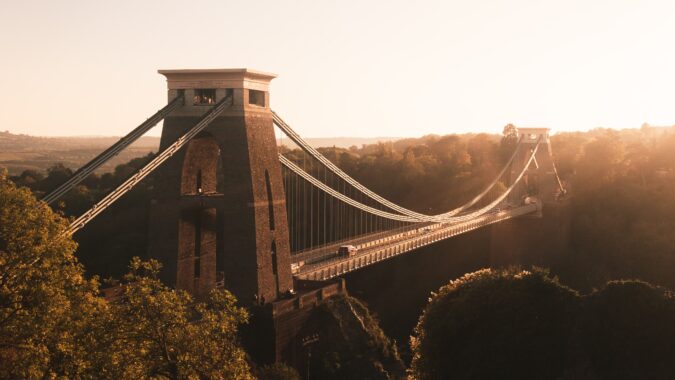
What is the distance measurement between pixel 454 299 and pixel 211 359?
9.92 meters

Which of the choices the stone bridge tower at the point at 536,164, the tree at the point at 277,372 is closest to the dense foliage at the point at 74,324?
the tree at the point at 277,372

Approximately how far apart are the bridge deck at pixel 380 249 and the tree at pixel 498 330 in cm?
618

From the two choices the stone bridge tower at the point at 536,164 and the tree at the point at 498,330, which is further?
the stone bridge tower at the point at 536,164

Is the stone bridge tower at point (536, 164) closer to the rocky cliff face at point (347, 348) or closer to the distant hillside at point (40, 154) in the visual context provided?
the rocky cliff face at point (347, 348)

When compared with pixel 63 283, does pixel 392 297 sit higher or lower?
lower

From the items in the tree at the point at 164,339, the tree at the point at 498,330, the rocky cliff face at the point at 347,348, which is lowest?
the rocky cliff face at the point at 347,348

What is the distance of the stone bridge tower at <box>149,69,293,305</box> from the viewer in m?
23.6

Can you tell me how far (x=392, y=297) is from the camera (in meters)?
44.3

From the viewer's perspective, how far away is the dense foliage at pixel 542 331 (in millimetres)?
18953

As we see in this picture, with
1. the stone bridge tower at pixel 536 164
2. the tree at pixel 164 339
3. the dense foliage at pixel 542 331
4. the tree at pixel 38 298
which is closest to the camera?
the tree at pixel 38 298

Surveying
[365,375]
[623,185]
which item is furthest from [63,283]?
[623,185]

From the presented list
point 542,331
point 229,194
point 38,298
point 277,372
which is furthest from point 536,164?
point 38,298

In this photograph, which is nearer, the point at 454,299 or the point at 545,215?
the point at 454,299

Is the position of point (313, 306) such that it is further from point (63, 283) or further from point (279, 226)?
point (63, 283)
